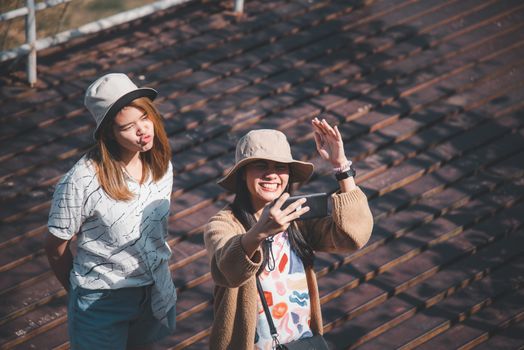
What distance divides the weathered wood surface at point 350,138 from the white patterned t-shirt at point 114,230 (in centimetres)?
100

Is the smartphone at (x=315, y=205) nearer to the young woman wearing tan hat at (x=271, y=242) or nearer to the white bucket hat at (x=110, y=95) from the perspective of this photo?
the young woman wearing tan hat at (x=271, y=242)

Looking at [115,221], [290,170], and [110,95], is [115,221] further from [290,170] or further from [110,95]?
[290,170]

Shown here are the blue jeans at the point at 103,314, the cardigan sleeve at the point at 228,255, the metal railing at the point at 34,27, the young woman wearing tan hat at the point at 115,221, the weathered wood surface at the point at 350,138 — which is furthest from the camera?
the metal railing at the point at 34,27

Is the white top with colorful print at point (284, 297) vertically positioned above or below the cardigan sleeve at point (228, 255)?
below

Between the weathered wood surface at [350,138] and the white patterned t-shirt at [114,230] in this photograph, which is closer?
the white patterned t-shirt at [114,230]

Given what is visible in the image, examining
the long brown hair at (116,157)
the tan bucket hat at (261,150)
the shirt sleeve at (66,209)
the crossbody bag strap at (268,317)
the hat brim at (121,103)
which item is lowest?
the crossbody bag strap at (268,317)

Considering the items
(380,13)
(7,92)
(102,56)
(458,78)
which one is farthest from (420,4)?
(7,92)

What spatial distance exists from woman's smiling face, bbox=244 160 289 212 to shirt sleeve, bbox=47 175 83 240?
721 millimetres

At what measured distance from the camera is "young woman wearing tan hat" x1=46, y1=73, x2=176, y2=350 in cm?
338

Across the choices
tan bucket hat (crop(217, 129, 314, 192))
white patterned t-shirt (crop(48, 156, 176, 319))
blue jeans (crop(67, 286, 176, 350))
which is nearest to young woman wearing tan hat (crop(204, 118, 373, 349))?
tan bucket hat (crop(217, 129, 314, 192))

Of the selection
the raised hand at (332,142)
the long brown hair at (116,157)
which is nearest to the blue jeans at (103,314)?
the long brown hair at (116,157)

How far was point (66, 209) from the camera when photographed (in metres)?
3.34

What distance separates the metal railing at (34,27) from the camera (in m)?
5.90

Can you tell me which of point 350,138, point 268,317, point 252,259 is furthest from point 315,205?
point 350,138
